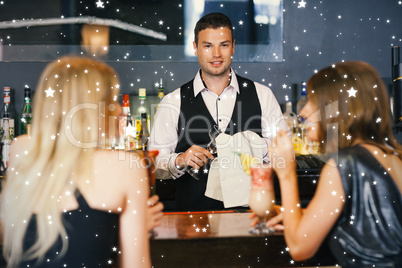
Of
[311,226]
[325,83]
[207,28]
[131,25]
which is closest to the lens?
[311,226]

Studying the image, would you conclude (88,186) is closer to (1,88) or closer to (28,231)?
(28,231)

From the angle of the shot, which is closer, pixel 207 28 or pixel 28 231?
pixel 28 231

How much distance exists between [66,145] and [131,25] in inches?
51.0

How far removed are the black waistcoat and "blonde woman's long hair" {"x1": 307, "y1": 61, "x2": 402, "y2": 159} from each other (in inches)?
28.2

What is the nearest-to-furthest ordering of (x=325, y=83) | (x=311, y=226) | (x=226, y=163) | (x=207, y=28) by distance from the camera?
(x=311, y=226)
(x=325, y=83)
(x=226, y=163)
(x=207, y=28)

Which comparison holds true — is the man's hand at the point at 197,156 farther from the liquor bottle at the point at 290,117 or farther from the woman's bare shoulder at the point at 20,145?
the liquor bottle at the point at 290,117

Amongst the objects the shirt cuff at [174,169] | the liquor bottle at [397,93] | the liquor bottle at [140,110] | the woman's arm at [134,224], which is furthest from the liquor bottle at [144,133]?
the liquor bottle at [397,93]

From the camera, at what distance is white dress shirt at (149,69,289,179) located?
1732 mm

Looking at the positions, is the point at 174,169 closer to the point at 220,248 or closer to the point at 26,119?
the point at 220,248

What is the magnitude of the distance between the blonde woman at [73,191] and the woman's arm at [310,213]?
30 cm

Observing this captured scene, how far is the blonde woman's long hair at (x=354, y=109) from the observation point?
3.11 ft

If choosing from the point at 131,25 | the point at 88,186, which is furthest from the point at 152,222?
the point at 131,25

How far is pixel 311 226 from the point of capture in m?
0.86

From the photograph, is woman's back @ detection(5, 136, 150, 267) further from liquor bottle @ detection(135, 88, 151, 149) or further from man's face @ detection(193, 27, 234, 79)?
liquor bottle @ detection(135, 88, 151, 149)
